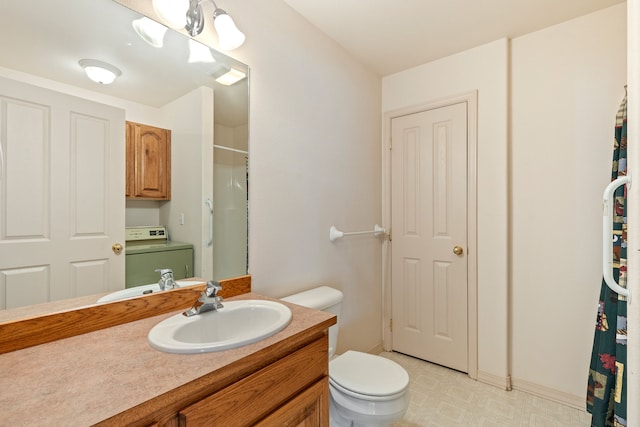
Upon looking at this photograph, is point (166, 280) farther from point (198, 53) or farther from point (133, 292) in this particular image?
point (198, 53)

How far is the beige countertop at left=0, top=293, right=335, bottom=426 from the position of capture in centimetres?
58

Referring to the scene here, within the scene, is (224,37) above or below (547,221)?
above

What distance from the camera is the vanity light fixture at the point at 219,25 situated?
1.20 meters

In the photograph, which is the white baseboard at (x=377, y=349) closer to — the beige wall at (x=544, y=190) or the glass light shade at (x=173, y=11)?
the beige wall at (x=544, y=190)

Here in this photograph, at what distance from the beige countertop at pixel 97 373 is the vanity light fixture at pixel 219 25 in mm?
1132

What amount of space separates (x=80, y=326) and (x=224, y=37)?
1.19 m

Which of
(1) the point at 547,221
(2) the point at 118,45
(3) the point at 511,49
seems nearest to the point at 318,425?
(2) the point at 118,45

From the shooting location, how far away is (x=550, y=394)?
1.89 m

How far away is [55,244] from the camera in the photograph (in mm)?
964

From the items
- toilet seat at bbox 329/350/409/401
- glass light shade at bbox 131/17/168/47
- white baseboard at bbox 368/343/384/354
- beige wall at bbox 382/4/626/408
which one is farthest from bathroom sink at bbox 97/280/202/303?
beige wall at bbox 382/4/626/408

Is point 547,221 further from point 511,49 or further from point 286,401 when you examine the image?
point 286,401

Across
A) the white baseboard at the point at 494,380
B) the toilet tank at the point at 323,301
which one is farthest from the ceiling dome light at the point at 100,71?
the white baseboard at the point at 494,380

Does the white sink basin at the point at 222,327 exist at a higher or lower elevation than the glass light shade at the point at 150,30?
lower

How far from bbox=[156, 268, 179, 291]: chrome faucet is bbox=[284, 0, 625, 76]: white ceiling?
1518 mm
